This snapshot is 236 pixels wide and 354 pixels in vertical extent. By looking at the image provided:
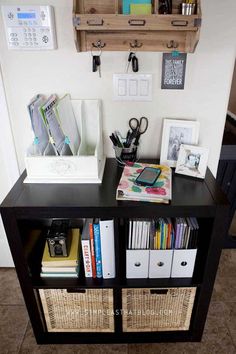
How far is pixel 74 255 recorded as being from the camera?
120cm

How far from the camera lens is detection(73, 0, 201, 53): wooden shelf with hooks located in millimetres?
939

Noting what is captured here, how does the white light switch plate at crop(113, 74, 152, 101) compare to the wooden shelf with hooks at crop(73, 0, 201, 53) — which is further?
the white light switch plate at crop(113, 74, 152, 101)

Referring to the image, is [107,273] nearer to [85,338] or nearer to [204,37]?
[85,338]

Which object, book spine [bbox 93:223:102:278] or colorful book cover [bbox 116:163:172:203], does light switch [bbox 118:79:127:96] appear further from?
book spine [bbox 93:223:102:278]

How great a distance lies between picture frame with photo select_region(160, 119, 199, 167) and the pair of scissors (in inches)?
3.8

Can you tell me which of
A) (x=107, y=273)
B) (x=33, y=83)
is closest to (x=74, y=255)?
(x=107, y=273)

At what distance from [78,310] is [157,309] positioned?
1.19 ft

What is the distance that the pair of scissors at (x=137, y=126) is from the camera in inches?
49.6

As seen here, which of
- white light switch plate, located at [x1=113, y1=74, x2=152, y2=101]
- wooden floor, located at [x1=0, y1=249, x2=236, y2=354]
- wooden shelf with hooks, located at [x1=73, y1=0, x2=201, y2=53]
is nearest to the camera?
wooden shelf with hooks, located at [x1=73, y1=0, x2=201, y2=53]

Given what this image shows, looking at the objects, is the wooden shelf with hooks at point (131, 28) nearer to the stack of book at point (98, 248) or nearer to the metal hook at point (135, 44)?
the metal hook at point (135, 44)

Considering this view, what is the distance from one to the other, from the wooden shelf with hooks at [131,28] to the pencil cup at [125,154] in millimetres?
411

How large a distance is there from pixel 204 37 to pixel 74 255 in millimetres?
→ 1056

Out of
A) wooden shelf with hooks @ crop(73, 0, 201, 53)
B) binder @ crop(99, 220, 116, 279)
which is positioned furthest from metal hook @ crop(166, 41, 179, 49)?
binder @ crop(99, 220, 116, 279)

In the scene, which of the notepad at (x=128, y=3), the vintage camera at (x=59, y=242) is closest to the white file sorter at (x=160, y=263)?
the vintage camera at (x=59, y=242)
